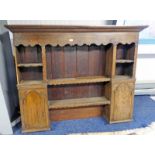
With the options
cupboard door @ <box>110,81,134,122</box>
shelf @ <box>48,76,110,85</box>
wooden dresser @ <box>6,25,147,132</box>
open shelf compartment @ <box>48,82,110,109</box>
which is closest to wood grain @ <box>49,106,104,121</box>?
wooden dresser @ <box>6,25,147,132</box>

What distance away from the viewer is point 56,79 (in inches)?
93.9

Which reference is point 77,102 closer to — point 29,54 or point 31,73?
point 31,73

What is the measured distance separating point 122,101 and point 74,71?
31.2 inches

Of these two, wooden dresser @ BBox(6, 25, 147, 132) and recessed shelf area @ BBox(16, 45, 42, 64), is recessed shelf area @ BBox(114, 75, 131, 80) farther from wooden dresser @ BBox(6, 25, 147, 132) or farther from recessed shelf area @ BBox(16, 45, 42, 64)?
recessed shelf area @ BBox(16, 45, 42, 64)

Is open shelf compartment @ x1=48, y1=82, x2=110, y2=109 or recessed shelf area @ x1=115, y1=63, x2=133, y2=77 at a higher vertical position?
recessed shelf area @ x1=115, y1=63, x2=133, y2=77

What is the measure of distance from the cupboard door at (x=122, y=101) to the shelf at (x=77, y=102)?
0.45 ft

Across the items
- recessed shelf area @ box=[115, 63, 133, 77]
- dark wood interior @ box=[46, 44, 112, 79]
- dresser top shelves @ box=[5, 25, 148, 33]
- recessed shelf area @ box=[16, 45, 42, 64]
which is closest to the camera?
Answer: dresser top shelves @ box=[5, 25, 148, 33]

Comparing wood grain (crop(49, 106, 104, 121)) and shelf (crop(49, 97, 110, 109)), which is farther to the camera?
wood grain (crop(49, 106, 104, 121))

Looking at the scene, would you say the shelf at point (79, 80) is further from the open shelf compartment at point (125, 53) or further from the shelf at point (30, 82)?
the open shelf compartment at point (125, 53)

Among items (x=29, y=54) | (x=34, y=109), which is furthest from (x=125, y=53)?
(x=34, y=109)

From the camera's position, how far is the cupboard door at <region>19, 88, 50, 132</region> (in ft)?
7.13
